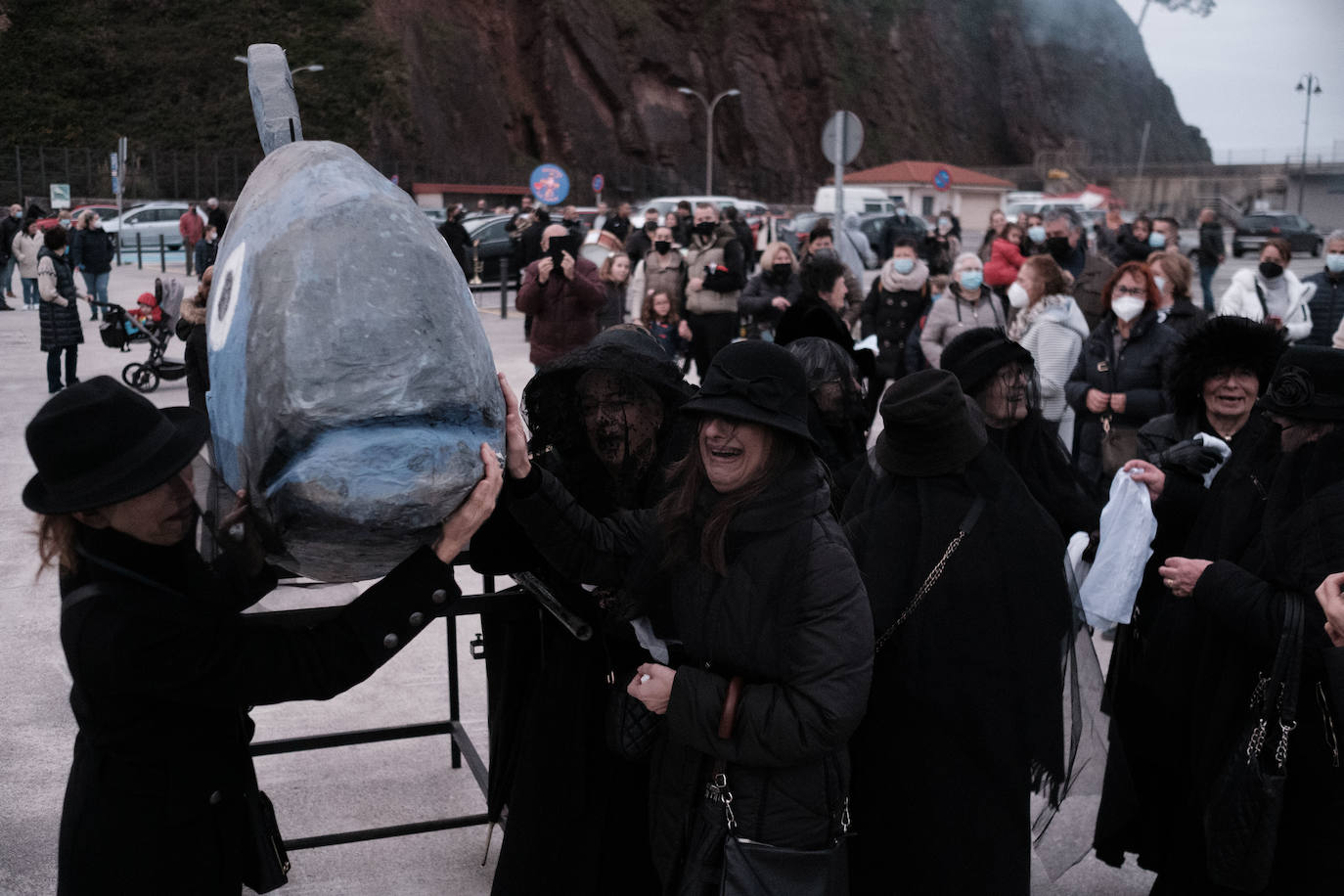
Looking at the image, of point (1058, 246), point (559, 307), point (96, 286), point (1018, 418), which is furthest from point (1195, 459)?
point (96, 286)

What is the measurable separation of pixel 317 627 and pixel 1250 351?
9.68 feet

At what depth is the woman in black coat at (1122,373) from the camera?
589 centimetres

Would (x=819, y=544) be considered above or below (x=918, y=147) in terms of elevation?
below

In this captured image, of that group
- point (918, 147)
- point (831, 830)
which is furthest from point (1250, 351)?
point (918, 147)

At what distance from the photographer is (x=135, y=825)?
6.84ft

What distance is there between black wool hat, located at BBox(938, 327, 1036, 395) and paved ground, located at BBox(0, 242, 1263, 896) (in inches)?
59.9

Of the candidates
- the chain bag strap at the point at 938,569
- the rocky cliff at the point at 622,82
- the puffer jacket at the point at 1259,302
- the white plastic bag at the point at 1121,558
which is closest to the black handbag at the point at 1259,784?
the white plastic bag at the point at 1121,558

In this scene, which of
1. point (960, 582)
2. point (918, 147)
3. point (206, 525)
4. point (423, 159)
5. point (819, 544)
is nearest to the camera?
point (206, 525)

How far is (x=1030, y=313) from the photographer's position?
7.07 metres

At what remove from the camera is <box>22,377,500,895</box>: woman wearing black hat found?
193cm

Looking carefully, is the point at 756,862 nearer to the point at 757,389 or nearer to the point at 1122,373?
the point at 757,389

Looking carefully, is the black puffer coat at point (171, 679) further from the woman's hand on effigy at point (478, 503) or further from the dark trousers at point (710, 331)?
the dark trousers at point (710, 331)

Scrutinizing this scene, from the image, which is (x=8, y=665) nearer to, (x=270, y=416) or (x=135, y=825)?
(x=135, y=825)

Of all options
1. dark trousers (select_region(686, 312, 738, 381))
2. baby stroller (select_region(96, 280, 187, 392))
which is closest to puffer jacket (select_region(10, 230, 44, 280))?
baby stroller (select_region(96, 280, 187, 392))
